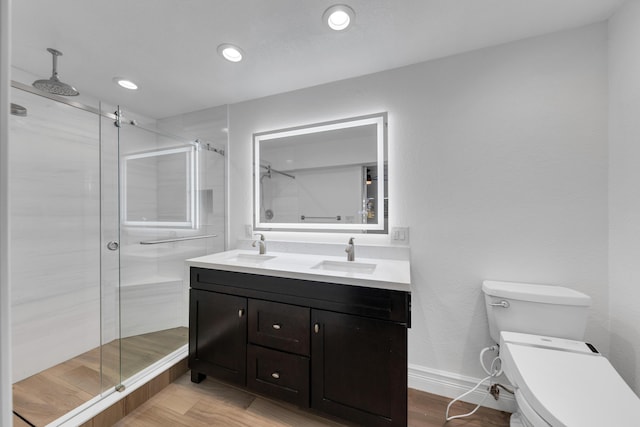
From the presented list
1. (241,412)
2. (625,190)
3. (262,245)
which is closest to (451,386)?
(241,412)

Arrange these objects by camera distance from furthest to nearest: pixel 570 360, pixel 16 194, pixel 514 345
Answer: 1. pixel 16 194
2. pixel 514 345
3. pixel 570 360

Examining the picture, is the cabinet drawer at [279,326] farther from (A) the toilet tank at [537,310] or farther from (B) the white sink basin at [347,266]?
(A) the toilet tank at [537,310]

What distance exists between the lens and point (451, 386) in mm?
1639

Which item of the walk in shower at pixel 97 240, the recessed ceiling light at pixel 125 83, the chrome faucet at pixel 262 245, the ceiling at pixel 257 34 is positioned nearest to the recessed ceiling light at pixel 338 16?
the ceiling at pixel 257 34

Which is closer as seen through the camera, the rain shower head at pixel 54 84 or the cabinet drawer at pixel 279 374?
the cabinet drawer at pixel 279 374

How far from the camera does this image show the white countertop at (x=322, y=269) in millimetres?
1312

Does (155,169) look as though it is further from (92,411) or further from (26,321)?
(92,411)

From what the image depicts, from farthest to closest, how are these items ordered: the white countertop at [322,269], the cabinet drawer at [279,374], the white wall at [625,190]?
the cabinet drawer at [279,374], the white countertop at [322,269], the white wall at [625,190]

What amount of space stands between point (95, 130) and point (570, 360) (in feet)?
11.2

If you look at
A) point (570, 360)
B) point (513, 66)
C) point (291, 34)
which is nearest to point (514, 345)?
point (570, 360)

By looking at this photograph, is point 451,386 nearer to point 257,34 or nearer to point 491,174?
point 491,174

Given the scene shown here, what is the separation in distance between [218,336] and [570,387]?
1.75 m

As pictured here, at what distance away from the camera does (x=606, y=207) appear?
4.54 ft

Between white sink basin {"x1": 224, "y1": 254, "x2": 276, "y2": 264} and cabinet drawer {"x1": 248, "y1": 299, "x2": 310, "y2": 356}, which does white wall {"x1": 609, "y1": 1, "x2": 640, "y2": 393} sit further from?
white sink basin {"x1": 224, "y1": 254, "x2": 276, "y2": 264}
